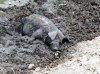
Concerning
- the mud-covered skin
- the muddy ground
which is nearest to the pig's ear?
the mud-covered skin

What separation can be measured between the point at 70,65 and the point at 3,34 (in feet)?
6.29

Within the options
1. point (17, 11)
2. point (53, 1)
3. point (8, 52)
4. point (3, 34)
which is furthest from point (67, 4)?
point (8, 52)

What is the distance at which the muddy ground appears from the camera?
6.45 meters

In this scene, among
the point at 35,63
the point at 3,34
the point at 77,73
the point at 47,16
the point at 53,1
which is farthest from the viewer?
the point at 53,1

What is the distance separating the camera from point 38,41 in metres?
7.09

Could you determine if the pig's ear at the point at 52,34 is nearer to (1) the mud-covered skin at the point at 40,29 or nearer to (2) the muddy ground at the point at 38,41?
(1) the mud-covered skin at the point at 40,29

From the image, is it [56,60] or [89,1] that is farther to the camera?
[89,1]

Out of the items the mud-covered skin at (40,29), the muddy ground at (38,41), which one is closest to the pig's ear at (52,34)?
the mud-covered skin at (40,29)

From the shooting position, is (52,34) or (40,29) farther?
(40,29)

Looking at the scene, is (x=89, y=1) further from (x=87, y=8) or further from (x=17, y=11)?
(x=17, y=11)

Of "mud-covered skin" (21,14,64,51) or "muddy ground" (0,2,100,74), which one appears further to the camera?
"mud-covered skin" (21,14,64,51)

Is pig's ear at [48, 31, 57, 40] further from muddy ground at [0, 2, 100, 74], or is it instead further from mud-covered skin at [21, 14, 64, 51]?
muddy ground at [0, 2, 100, 74]

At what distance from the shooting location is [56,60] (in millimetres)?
6547

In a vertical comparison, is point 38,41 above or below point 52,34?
below
